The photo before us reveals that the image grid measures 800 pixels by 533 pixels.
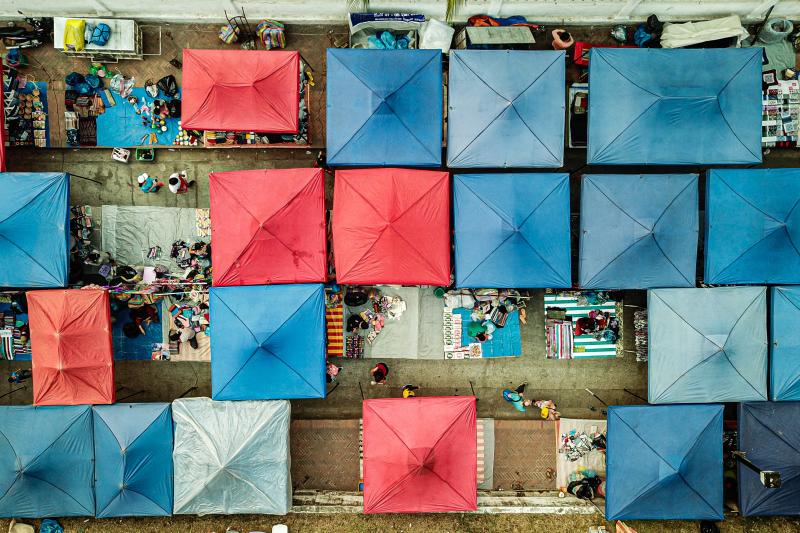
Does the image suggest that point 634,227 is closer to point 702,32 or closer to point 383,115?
point 702,32

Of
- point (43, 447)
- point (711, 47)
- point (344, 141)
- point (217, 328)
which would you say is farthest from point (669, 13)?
point (43, 447)

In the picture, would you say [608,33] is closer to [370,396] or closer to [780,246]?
[780,246]

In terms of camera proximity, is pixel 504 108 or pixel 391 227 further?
pixel 504 108

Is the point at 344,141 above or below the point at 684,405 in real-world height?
above

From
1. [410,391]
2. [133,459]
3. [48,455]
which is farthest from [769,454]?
[48,455]

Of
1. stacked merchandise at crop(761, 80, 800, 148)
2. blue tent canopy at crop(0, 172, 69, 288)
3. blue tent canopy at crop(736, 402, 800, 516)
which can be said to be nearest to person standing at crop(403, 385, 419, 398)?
blue tent canopy at crop(736, 402, 800, 516)

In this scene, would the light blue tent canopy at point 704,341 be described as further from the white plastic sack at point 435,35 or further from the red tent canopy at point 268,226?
the red tent canopy at point 268,226
